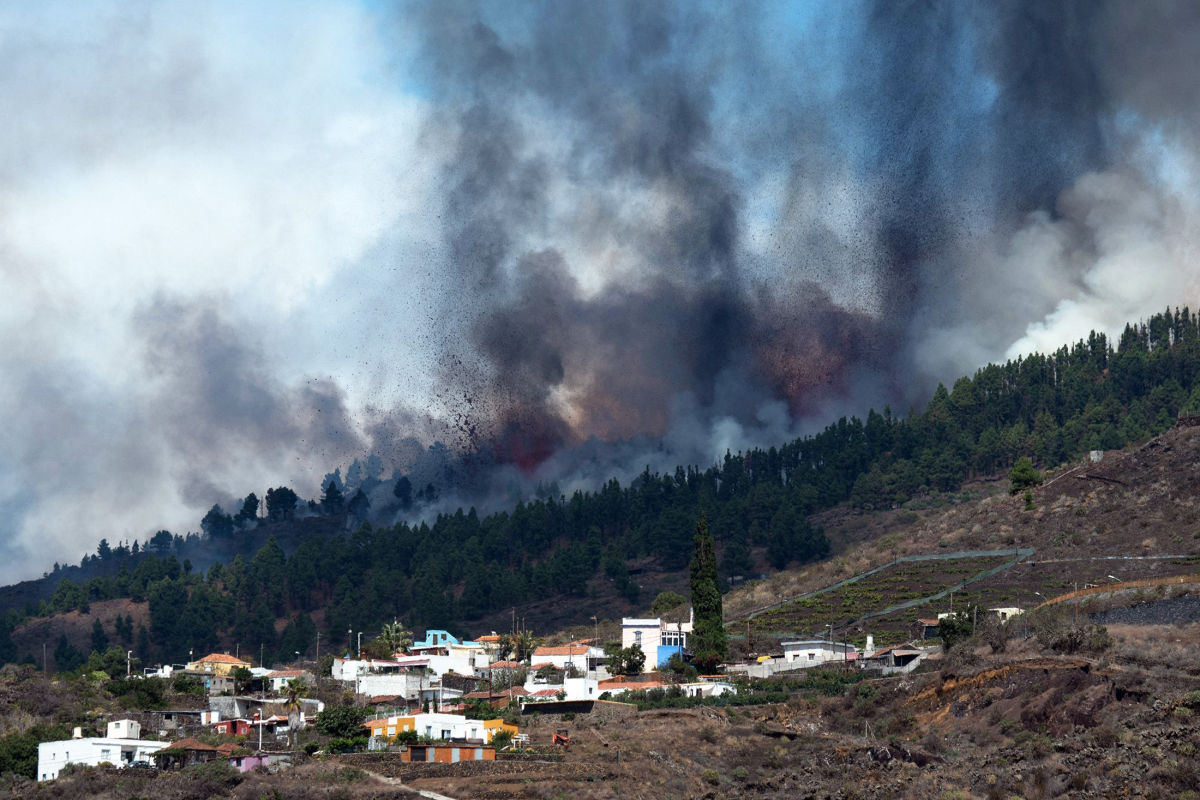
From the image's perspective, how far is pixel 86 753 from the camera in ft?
294

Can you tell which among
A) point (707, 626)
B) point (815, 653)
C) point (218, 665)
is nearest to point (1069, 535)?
point (815, 653)

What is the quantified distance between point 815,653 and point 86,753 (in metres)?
51.9

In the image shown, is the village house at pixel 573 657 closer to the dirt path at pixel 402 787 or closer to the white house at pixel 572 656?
the white house at pixel 572 656

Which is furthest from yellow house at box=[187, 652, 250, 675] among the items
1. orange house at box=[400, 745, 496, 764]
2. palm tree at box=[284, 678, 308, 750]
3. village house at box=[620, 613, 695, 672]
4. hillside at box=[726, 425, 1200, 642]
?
orange house at box=[400, 745, 496, 764]

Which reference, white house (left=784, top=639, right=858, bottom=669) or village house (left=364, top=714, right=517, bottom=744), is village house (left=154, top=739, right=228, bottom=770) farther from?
white house (left=784, top=639, right=858, bottom=669)

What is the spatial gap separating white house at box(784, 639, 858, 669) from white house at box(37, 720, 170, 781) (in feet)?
149

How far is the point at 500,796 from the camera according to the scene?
7662 centimetres

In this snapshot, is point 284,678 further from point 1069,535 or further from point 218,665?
point 1069,535

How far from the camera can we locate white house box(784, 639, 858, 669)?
108m

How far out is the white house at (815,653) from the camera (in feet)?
354

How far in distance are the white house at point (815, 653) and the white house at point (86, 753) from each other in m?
45.3

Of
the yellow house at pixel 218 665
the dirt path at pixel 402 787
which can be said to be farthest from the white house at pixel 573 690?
the yellow house at pixel 218 665

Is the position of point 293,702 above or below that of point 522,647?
below

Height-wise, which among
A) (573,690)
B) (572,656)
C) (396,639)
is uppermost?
(396,639)
